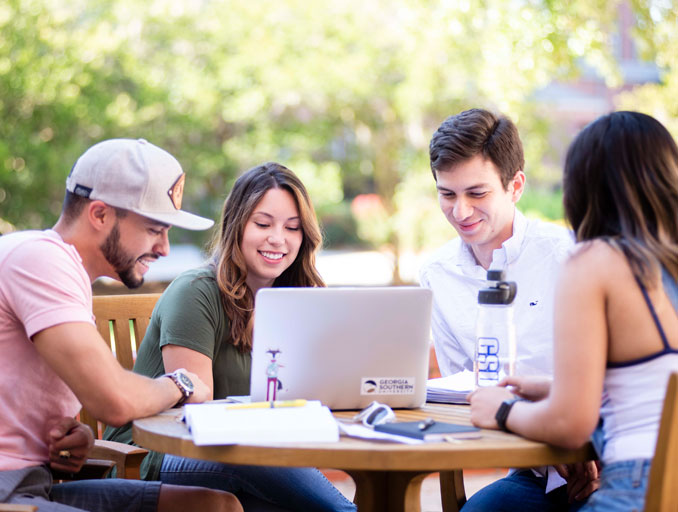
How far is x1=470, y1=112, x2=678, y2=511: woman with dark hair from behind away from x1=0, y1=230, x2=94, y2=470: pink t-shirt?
1.15 metres

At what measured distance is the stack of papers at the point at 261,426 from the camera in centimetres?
189

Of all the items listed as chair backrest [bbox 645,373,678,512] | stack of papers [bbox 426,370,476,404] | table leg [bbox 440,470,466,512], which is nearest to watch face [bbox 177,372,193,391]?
stack of papers [bbox 426,370,476,404]

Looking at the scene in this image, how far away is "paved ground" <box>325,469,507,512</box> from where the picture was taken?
190 inches

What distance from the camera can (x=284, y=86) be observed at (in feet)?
35.7

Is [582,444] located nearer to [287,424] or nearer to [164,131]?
[287,424]

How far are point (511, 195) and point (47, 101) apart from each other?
751 centimetres

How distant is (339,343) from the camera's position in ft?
7.18

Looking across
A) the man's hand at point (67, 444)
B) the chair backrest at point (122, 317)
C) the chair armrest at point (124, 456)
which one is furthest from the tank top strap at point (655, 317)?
the chair backrest at point (122, 317)

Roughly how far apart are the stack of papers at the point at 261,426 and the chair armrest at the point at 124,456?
0.66 m

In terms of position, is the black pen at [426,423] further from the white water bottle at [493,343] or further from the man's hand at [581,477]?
the man's hand at [581,477]

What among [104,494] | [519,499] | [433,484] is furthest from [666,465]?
[433,484]

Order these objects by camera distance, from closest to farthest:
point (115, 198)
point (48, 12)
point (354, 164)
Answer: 1. point (115, 198)
2. point (48, 12)
3. point (354, 164)

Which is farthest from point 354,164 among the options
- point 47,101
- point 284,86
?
point 47,101

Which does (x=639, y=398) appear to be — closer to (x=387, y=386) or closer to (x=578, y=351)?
(x=578, y=351)
